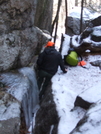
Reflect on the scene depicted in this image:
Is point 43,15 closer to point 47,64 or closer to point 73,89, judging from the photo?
point 47,64

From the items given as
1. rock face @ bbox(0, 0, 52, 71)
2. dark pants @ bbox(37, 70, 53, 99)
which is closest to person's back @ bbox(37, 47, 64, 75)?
dark pants @ bbox(37, 70, 53, 99)

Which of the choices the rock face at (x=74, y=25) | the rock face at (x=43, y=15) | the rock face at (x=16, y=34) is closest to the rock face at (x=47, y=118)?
the rock face at (x=16, y=34)

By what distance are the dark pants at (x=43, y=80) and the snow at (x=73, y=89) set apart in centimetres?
23

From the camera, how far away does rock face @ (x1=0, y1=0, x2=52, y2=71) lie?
6.10 m

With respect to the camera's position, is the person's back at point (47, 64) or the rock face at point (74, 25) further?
the rock face at point (74, 25)

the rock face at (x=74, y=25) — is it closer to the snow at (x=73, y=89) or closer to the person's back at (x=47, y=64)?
the snow at (x=73, y=89)

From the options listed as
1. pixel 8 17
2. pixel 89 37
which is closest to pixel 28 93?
pixel 8 17

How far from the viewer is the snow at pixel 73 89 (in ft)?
13.9

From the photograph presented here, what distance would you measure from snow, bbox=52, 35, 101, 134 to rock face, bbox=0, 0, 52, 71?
1.50 metres

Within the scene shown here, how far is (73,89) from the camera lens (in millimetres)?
5820

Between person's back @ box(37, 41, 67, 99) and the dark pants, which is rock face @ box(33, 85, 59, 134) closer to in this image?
the dark pants

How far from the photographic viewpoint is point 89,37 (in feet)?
29.5

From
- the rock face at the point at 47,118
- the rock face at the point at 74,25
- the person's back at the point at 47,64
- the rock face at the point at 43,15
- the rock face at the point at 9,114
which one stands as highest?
the rock face at the point at 43,15

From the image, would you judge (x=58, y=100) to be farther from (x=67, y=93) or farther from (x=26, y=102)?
(x=26, y=102)
